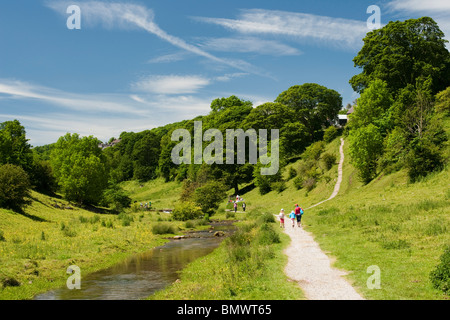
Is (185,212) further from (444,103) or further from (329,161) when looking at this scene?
(444,103)

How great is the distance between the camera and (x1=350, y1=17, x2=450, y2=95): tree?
59469mm

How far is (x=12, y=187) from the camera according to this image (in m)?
35.6

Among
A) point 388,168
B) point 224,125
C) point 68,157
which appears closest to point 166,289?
point 388,168

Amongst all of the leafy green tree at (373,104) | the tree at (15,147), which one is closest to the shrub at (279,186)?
the leafy green tree at (373,104)

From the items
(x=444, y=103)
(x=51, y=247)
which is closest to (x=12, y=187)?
(x=51, y=247)

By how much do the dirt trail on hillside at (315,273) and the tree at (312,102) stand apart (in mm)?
68590

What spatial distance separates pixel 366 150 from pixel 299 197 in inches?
520

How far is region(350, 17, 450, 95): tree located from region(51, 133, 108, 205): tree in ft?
167

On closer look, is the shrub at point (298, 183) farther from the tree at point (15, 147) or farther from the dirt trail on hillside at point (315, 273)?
the tree at point (15, 147)

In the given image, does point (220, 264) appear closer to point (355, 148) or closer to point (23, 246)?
point (23, 246)

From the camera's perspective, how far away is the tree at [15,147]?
180ft

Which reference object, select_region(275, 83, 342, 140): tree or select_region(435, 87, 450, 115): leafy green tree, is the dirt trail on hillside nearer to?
select_region(435, 87, 450, 115): leafy green tree

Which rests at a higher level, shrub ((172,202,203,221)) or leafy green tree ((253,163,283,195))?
leafy green tree ((253,163,283,195))

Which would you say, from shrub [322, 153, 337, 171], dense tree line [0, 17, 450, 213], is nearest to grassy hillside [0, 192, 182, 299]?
dense tree line [0, 17, 450, 213]
